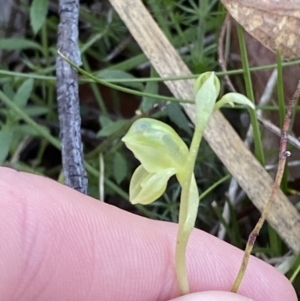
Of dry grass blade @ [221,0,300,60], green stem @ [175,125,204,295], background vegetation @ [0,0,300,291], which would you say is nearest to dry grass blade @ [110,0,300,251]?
background vegetation @ [0,0,300,291]

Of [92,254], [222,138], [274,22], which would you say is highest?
[274,22]

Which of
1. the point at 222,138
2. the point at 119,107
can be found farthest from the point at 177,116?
the point at 119,107

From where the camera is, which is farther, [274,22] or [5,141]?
[5,141]

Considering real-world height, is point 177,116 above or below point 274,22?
below

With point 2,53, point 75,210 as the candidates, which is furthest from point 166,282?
point 2,53

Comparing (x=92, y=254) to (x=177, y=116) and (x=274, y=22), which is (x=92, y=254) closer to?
(x=177, y=116)

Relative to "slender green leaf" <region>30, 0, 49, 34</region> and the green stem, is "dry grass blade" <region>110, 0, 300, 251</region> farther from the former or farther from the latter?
the green stem

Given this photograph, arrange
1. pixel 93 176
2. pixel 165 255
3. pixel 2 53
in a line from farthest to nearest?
pixel 2 53, pixel 93 176, pixel 165 255

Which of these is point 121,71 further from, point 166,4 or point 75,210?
point 75,210
